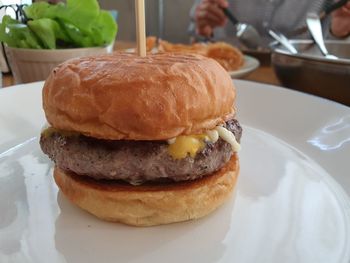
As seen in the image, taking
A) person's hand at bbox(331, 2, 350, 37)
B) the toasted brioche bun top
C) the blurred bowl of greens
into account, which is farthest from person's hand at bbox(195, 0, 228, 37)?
the toasted brioche bun top

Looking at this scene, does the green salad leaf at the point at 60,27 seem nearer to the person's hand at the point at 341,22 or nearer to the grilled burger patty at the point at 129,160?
the grilled burger patty at the point at 129,160

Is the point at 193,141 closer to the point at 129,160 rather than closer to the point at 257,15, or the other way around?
the point at 129,160

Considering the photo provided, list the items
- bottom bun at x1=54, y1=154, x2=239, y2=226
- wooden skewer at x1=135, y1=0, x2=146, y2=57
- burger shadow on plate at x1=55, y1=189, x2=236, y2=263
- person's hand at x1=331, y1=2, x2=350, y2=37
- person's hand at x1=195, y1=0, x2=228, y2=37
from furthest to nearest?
1. person's hand at x1=195, y1=0, x2=228, y2=37
2. person's hand at x1=331, y1=2, x2=350, y2=37
3. wooden skewer at x1=135, y1=0, x2=146, y2=57
4. bottom bun at x1=54, y1=154, x2=239, y2=226
5. burger shadow on plate at x1=55, y1=189, x2=236, y2=263

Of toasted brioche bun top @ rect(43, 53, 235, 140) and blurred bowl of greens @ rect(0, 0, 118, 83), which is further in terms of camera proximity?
blurred bowl of greens @ rect(0, 0, 118, 83)

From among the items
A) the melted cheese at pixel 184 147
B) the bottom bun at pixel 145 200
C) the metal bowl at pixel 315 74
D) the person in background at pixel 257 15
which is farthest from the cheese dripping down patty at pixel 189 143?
the person in background at pixel 257 15

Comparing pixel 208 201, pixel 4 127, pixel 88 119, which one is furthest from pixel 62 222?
pixel 4 127

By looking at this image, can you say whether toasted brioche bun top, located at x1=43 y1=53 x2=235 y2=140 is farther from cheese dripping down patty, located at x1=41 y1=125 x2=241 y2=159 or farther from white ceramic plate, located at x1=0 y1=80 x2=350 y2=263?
Answer: white ceramic plate, located at x1=0 y1=80 x2=350 y2=263

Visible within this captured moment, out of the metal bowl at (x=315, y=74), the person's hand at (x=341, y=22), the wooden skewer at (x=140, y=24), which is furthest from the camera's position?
the person's hand at (x=341, y=22)

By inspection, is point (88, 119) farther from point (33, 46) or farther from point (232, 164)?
point (33, 46)

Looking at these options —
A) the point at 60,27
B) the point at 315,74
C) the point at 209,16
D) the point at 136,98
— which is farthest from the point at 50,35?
the point at 209,16
